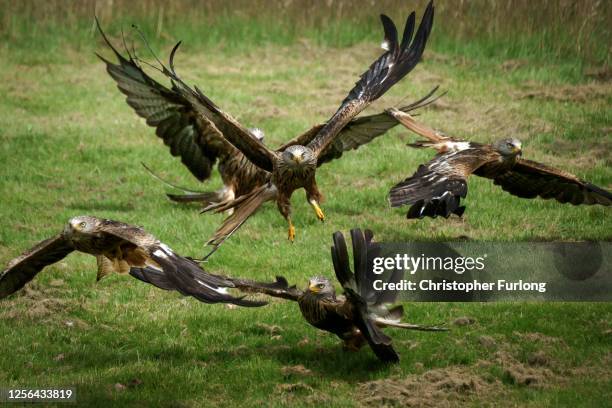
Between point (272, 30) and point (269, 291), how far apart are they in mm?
10260

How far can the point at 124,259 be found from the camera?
7906 millimetres

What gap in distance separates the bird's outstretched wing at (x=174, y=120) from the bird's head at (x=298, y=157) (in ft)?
4.15

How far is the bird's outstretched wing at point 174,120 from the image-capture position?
32.9 feet

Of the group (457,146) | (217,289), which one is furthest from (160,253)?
(457,146)

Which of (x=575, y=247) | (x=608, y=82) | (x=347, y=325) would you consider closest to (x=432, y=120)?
(x=608, y=82)

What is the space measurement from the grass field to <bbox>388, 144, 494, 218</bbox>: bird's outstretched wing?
1.04 m

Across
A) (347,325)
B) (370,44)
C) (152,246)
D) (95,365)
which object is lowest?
(95,365)

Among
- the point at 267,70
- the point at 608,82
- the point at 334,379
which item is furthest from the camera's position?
the point at 267,70

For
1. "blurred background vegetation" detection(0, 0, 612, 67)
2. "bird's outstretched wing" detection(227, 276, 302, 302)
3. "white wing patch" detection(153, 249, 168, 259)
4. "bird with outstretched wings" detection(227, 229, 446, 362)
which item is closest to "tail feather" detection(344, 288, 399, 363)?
"bird with outstretched wings" detection(227, 229, 446, 362)

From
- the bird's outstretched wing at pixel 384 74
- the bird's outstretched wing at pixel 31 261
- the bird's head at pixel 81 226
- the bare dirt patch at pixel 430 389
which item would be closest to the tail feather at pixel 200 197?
the bird's outstretched wing at pixel 384 74

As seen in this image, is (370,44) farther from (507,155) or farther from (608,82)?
(507,155)

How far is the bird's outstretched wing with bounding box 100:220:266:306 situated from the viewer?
6.89 m

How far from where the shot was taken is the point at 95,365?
323 inches

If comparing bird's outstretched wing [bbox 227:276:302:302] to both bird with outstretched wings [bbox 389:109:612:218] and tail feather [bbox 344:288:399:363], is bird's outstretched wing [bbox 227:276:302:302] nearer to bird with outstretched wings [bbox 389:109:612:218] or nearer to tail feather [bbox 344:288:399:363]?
tail feather [bbox 344:288:399:363]
